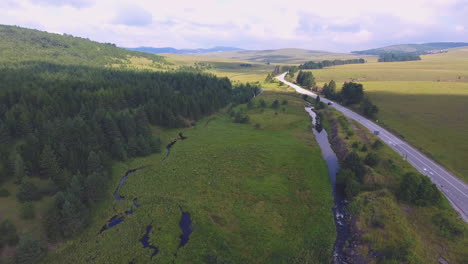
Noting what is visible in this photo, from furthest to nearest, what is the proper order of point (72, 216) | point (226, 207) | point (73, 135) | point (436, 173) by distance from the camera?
point (73, 135), point (436, 173), point (226, 207), point (72, 216)

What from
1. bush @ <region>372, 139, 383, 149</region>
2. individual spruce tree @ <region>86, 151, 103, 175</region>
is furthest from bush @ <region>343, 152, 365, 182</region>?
individual spruce tree @ <region>86, 151, 103, 175</region>

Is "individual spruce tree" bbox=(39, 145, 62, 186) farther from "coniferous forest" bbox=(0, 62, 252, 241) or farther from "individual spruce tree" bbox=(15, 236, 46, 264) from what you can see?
"individual spruce tree" bbox=(15, 236, 46, 264)

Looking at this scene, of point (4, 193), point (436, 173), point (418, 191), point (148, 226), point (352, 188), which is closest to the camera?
point (148, 226)

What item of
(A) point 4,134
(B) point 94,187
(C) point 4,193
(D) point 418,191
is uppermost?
(A) point 4,134

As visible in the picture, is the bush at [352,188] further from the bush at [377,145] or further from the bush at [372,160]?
the bush at [377,145]

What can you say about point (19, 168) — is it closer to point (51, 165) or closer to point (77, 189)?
point (51, 165)


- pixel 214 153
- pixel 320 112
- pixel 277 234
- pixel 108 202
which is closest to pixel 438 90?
pixel 320 112

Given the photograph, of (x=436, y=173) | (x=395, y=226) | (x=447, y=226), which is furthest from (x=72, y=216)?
(x=436, y=173)
